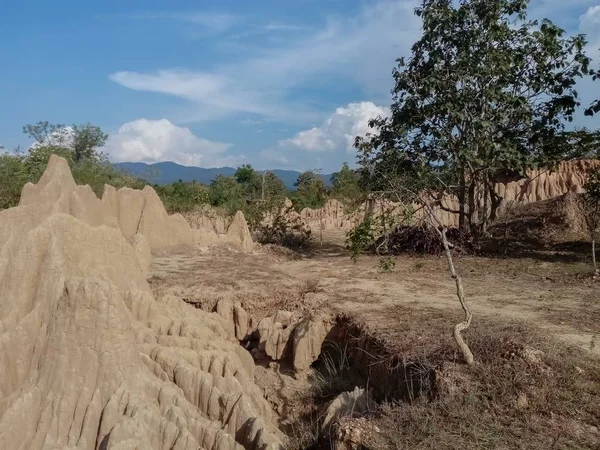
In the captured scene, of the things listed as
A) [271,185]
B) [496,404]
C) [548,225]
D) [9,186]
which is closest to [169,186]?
[271,185]

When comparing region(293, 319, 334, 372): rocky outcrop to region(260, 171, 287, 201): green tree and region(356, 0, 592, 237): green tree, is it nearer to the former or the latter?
region(356, 0, 592, 237): green tree

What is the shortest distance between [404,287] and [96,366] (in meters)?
6.20

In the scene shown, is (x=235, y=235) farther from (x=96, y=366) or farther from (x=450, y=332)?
(x=96, y=366)

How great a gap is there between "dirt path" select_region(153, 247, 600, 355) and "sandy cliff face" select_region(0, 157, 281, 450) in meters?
2.77

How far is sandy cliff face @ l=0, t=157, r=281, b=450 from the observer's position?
5.21 meters

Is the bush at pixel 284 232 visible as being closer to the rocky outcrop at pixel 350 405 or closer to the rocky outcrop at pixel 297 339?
the rocky outcrop at pixel 297 339

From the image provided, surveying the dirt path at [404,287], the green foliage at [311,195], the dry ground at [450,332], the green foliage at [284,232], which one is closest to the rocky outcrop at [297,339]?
the dry ground at [450,332]

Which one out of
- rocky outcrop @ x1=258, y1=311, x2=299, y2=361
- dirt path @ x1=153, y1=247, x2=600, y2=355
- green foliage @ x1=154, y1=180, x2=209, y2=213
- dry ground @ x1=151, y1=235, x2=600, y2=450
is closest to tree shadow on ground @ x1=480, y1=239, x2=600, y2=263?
dry ground @ x1=151, y1=235, x2=600, y2=450

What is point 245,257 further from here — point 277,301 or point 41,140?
point 41,140

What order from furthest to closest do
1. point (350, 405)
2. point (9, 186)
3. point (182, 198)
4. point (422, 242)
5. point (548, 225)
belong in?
point (182, 198)
point (9, 186)
point (548, 225)
point (422, 242)
point (350, 405)

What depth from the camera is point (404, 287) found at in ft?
34.0

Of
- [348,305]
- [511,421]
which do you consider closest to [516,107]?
[348,305]

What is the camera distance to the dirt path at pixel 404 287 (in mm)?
8141

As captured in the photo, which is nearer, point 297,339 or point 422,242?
point 297,339
